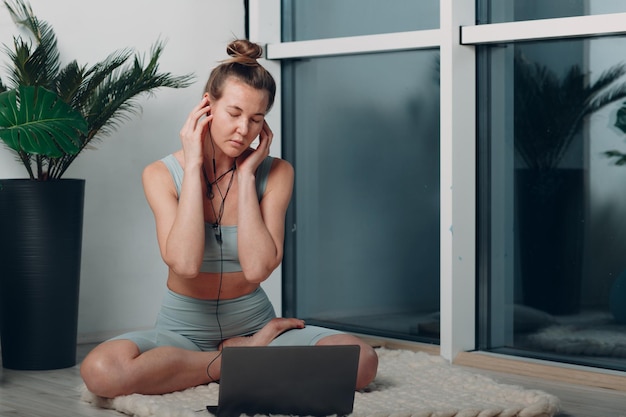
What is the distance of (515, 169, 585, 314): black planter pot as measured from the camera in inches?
127

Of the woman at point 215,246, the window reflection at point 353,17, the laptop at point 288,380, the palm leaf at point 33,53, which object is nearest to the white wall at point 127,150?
the palm leaf at point 33,53

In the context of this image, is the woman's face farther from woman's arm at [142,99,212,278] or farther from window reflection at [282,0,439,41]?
window reflection at [282,0,439,41]

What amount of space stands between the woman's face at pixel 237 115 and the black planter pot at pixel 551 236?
1096 millimetres

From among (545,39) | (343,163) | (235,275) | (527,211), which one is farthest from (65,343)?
(545,39)

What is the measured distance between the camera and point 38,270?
319 centimetres

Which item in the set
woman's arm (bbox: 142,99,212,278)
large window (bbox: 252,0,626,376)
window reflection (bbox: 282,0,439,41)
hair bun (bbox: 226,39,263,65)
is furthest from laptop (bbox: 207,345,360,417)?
window reflection (bbox: 282,0,439,41)

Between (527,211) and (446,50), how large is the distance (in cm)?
61

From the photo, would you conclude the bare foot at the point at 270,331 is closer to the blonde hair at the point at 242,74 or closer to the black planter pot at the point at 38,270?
the blonde hair at the point at 242,74

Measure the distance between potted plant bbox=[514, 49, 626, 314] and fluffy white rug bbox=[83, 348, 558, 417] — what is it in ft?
1.54

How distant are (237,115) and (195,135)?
124 mm

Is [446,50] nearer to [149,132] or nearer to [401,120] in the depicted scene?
[401,120]

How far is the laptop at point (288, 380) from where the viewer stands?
2.23m

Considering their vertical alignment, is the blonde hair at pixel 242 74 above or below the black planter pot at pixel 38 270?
above

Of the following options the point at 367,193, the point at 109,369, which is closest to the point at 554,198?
the point at 367,193
